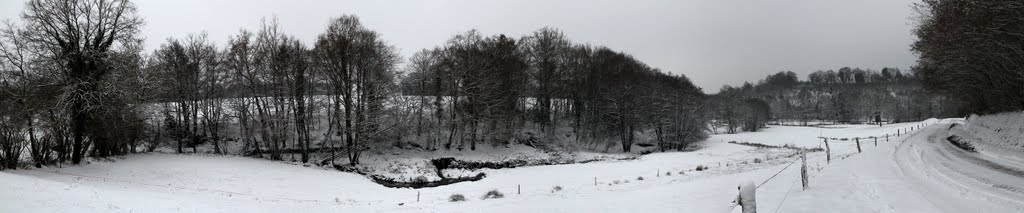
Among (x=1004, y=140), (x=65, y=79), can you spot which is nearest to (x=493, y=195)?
(x=65, y=79)

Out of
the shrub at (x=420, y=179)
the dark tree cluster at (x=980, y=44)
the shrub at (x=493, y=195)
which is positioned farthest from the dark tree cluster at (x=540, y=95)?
the dark tree cluster at (x=980, y=44)

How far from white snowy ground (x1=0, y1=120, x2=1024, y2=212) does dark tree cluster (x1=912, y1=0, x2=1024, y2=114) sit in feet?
18.7

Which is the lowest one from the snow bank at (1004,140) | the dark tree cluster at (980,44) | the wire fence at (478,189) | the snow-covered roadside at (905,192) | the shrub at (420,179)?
the shrub at (420,179)

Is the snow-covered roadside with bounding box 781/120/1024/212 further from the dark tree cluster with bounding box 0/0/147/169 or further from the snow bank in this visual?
the dark tree cluster with bounding box 0/0/147/169

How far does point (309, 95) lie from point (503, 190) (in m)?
18.3

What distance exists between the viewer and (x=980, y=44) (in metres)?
20.9

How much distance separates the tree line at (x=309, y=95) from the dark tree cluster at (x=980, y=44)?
76.6 feet

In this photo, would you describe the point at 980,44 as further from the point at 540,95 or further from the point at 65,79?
the point at 65,79

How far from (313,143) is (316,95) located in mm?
3678

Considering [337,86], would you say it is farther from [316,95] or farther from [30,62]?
[30,62]

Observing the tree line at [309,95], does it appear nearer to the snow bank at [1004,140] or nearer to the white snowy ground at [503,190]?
the white snowy ground at [503,190]

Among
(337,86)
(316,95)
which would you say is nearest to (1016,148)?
(337,86)

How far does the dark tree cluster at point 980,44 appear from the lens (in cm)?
1884

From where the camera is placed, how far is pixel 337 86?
3269 centimetres
